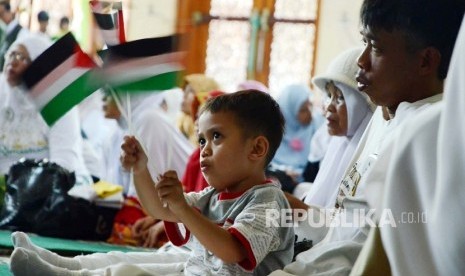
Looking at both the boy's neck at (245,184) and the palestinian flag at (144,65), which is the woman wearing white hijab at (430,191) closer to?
the boy's neck at (245,184)

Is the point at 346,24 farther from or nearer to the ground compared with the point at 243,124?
nearer to the ground

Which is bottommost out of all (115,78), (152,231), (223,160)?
(152,231)

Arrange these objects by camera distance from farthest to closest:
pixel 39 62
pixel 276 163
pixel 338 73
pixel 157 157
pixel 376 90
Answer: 1. pixel 276 163
2. pixel 157 157
3. pixel 338 73
4. pixel 39 62
5. pixel 376 90

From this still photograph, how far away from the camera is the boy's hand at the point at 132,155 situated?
2145 millimetres

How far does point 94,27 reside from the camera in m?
2.38

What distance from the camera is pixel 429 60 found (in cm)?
202

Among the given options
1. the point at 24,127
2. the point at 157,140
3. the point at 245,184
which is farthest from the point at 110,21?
the point at 24,127

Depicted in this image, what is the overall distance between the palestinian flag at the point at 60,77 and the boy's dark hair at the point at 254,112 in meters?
0.43

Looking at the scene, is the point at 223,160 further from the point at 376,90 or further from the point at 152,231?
the point at 152,231

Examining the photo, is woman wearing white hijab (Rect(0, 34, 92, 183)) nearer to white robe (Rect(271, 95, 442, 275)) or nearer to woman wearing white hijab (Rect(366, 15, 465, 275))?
white robe (Rect(271, 95, 442, 275))

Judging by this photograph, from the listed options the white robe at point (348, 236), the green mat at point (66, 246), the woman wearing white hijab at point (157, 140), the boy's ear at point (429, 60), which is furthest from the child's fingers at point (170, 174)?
the woman wearing white hijab at point (157, 140)

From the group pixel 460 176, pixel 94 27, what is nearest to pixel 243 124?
pixel 94 27

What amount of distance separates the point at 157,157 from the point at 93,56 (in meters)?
1.98

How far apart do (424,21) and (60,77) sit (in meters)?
1.07
